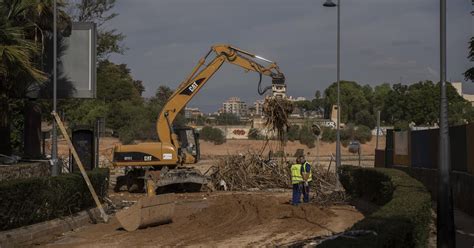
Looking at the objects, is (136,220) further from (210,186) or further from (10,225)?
(210,186)

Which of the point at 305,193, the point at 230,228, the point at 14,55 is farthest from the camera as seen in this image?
the point at 305,193

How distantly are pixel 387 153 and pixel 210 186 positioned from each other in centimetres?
951

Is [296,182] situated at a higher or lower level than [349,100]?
lower

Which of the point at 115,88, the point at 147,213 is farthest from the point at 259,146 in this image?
the point at 147,213

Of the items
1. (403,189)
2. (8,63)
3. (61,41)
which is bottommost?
(403,189)

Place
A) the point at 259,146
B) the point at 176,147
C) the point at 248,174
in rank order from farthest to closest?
the point at 259,146, the point at 248,174, the point at 176,147

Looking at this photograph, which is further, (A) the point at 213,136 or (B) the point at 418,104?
(B) the point at 418,104

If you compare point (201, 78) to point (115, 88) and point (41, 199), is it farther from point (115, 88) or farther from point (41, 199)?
point (115, 88)

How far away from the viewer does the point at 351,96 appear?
457 feet

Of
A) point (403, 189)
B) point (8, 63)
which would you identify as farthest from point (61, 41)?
point (403, 189)

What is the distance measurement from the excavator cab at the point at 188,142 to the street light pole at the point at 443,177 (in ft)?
67.4

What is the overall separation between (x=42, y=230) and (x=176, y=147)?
51.1ft

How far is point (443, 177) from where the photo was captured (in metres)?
11.9

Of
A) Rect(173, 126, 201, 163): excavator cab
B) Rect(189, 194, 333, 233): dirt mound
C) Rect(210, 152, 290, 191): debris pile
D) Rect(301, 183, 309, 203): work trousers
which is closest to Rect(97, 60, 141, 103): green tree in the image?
Rect(210, 152, 290, 191): debris pile
